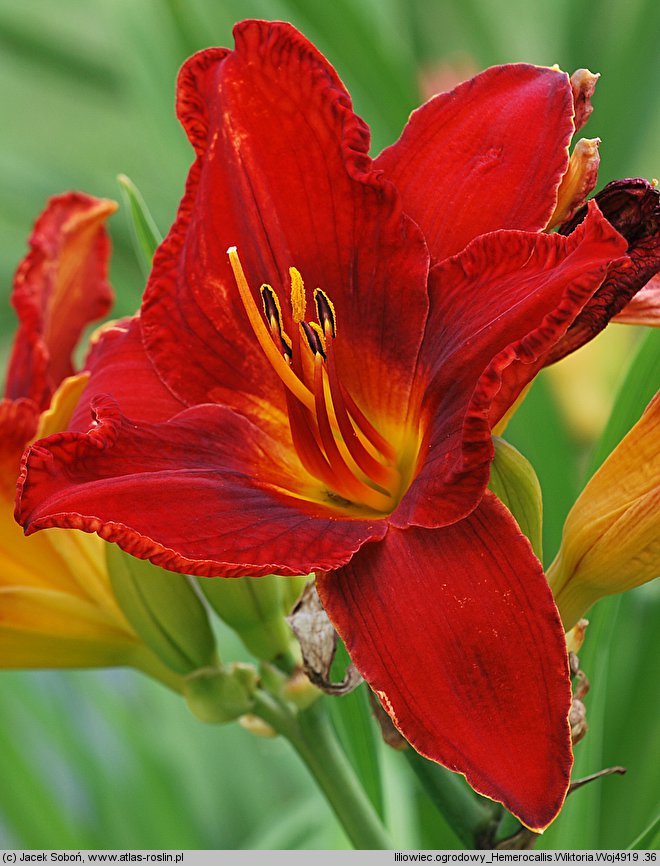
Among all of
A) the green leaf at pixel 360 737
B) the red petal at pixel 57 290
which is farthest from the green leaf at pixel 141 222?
the green leaf at pixel 360 737

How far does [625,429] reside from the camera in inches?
16.9

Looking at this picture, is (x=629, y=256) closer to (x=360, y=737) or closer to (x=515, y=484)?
(x=515, y=484)

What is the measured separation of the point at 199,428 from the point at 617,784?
A: 0.37 meters

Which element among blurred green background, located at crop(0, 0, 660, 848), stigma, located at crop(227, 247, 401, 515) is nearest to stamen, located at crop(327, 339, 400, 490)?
stigma, located at crop(227, 247, 401, 515)

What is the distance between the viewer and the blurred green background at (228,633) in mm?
573

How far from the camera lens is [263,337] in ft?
1.20

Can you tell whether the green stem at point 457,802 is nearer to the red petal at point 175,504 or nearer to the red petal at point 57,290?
the red petal at point 175,504

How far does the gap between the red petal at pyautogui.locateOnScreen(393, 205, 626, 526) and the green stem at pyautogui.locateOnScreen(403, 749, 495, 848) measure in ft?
0.33

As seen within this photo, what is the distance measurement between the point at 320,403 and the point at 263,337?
31 millimetres

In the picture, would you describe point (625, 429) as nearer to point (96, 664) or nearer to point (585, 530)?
point (585, 530)

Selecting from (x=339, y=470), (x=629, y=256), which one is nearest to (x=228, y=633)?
(x=339, y=470)

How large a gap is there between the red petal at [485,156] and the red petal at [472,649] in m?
0.10

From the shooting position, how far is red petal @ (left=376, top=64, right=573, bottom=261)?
0.36 m

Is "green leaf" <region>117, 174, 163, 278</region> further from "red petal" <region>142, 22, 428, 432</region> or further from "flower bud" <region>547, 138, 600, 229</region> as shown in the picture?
"flower bud" <region>547, 138, 600, 229</region>
